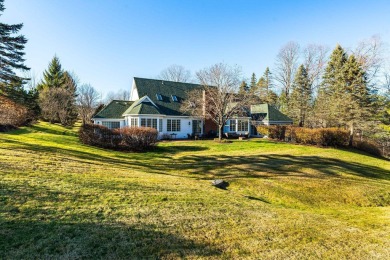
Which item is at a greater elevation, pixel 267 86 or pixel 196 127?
pixel 267 86

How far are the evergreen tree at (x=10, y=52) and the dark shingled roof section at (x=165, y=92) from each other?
13037 millimetres

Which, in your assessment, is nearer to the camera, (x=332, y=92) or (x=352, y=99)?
(x=352, y=99)

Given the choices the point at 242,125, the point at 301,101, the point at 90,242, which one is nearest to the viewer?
the point at 90,242

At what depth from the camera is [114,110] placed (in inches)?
1131

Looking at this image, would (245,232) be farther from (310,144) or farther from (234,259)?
(310,144)

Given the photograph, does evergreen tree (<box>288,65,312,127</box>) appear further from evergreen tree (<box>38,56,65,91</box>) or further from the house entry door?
evergreen tree (<box>38,56,65,91</box>)

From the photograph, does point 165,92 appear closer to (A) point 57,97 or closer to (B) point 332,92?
(A) point 57,97

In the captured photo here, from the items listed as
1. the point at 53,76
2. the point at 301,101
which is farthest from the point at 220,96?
the point at 53,76

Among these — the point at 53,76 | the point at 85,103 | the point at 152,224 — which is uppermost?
the point at 53,76

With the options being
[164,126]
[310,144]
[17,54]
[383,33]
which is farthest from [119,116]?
[383,33]

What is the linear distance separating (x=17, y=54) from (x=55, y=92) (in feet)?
41.2

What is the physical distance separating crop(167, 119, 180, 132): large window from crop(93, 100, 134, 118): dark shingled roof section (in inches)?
243

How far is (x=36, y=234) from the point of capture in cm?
360

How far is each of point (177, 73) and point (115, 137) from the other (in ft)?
152
